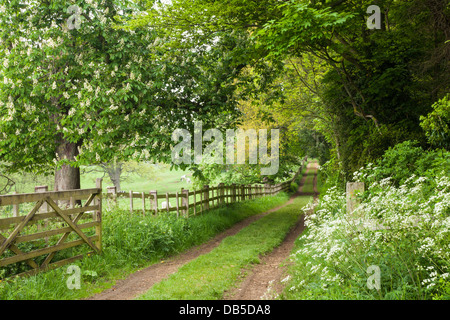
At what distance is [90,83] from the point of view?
9.98 meters

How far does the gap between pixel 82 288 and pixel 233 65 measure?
29.7ft

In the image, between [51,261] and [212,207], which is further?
[212,207]

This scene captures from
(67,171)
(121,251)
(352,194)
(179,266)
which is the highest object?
(67,171)

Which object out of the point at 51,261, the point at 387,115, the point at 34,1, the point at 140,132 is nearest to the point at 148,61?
the point at 140,132

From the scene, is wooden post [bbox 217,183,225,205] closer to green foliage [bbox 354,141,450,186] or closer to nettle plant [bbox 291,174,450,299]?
green foliage [bbox 354,141,450,186]

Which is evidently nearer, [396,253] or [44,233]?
[396,253]

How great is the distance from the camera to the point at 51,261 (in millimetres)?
6855

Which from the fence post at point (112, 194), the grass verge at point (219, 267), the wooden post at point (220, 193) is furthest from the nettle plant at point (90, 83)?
the wooden post at point (220, 193)

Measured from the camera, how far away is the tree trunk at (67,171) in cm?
1208

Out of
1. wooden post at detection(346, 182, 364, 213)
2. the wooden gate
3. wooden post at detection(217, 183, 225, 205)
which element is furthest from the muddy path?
wooden post at detection(217, 183, 225, 205)

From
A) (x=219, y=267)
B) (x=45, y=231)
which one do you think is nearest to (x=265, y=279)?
(x=219, y=267)

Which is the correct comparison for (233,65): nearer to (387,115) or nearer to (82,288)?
(387,115)

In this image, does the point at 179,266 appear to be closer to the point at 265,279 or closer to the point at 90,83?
the point at 265,279

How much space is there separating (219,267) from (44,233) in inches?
150
